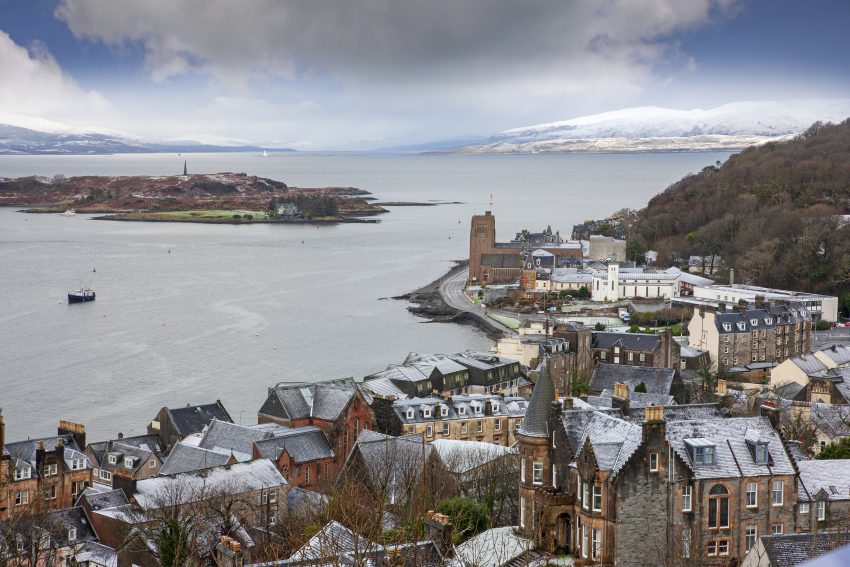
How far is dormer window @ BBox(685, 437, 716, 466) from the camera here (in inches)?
618

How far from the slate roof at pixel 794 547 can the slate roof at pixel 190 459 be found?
11963mm

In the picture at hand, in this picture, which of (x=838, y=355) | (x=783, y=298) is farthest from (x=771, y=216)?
(x=838, y=355)

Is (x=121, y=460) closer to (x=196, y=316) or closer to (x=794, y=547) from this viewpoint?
(x=794, y=547)

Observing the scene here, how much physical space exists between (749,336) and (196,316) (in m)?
26.5

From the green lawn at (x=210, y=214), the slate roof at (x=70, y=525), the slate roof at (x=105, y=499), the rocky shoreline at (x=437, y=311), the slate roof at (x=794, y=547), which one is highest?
the slate roof at (x=794, y=547)

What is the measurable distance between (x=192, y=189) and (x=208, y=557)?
6110 inches

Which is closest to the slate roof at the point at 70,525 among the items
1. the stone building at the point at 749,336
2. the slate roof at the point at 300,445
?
the slate roof at the point at 300,445

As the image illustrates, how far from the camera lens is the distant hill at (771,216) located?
60312mm

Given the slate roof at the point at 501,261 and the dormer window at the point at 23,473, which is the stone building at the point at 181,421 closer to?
the dormer window at the point at 23,473

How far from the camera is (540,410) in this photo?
17172mm

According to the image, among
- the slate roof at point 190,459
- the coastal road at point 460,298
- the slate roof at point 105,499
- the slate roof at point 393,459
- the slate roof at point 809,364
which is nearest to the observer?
the slate roof at point 105,499

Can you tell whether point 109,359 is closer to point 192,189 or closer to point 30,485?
point 30,485

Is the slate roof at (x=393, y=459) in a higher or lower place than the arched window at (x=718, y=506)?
lower

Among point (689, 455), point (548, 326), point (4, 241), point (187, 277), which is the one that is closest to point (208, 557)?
point (689, 455)
